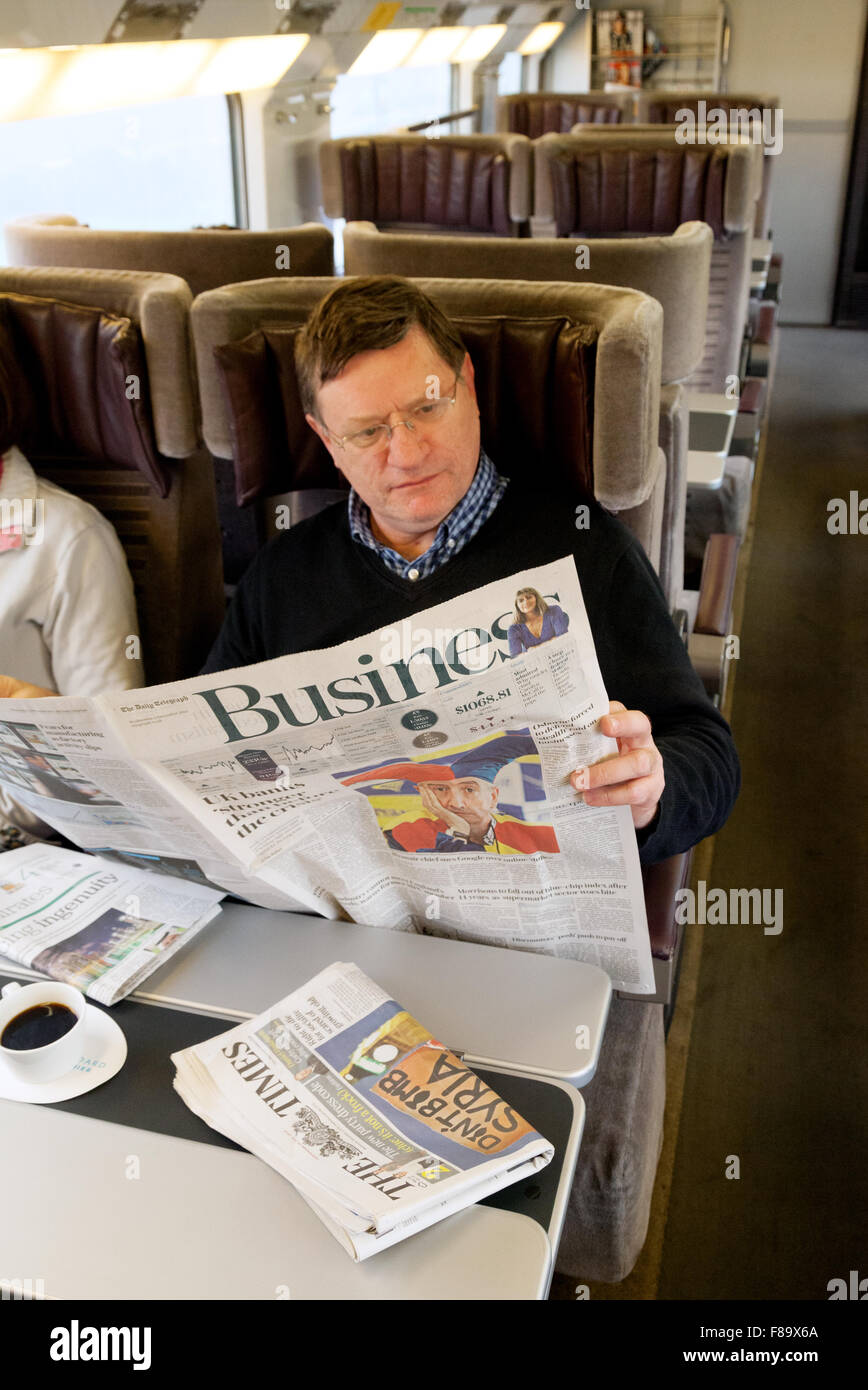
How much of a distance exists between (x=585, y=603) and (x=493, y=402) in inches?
12.7

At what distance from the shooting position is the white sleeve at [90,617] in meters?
1.62

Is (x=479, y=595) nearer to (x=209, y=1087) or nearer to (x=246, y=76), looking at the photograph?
(x=209, y=1087)

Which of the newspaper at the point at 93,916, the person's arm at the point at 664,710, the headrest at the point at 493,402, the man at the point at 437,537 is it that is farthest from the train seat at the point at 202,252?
the newspaper at the point at 93,916

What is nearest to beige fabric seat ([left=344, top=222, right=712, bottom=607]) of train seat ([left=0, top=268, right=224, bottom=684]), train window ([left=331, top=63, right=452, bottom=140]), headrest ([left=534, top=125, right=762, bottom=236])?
train seat ([left=0, top=268, right=224, bottom=684])

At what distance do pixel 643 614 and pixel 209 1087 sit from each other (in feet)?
2.44

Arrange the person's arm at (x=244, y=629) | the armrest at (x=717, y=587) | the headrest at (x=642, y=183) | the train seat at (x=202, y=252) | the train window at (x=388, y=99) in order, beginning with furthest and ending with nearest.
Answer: the train window at (x=388, y=99) < the headrest at (x=642, y=183) < the train seat at (x=202, y=252) < the armrest at (x=717, y=587) < the person's arm at (x=244, y=629)

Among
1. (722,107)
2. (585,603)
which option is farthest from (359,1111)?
(722,107)

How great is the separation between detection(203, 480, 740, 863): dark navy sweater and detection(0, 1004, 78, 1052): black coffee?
1.82ft

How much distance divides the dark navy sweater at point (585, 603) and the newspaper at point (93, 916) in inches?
14.6

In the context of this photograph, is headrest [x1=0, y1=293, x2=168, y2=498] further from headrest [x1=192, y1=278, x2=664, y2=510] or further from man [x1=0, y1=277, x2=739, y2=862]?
man [x1=0, y1=277, x2=739, y2=862]

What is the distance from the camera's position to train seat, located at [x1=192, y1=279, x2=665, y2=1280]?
1.41 m

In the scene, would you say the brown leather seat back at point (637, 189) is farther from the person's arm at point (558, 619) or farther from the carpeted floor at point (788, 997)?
the person's arm at point (558, 619)
